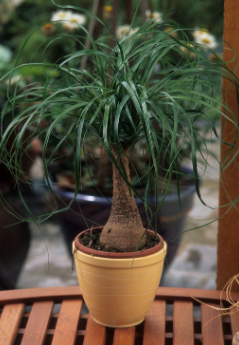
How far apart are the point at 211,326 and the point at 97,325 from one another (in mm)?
233

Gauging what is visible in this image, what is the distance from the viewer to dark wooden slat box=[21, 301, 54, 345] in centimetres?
67

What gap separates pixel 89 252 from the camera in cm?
66

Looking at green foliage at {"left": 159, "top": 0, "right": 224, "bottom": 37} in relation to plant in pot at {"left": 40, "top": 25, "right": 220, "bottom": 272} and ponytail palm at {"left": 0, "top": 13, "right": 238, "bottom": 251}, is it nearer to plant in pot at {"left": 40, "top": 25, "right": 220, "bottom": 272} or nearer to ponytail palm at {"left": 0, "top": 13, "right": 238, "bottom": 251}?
plant in pot at {"left": 40, "top": 25, "right": 220, "bottom": 272}

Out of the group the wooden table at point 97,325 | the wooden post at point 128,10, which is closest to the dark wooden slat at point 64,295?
the wooden table at point 97,325

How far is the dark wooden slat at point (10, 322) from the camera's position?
2.21ft

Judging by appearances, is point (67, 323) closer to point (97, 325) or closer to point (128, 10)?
point (97, 325)

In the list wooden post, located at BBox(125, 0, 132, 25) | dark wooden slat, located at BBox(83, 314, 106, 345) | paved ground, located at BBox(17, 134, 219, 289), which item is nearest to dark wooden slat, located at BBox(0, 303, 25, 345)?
dark wooden slat, located at BBox(83, 314, 106, 345)

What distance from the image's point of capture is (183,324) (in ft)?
2.35

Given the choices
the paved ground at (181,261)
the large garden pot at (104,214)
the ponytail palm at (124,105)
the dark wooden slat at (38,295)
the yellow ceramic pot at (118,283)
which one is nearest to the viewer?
the ponytail palm at (124,105)

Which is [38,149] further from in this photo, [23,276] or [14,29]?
[14,29]

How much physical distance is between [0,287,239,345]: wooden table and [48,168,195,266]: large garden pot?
41 centimetres

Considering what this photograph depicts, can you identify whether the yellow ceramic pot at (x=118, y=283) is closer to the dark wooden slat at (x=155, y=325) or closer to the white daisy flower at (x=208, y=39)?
the dark wooden slat at (x=155, y=325)

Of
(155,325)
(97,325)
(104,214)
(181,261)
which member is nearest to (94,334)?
(97,325)

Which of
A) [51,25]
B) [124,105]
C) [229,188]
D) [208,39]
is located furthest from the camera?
[51,25]
